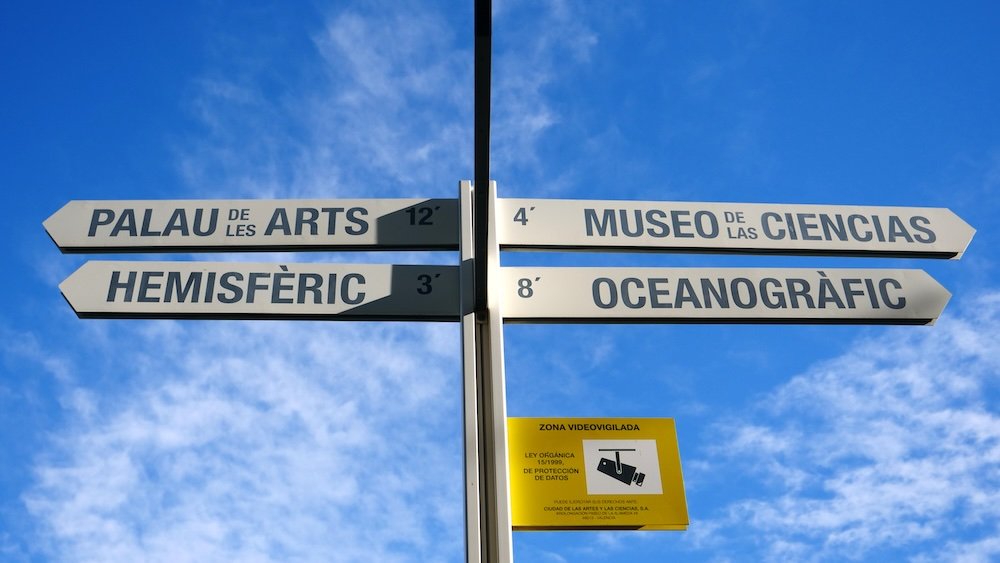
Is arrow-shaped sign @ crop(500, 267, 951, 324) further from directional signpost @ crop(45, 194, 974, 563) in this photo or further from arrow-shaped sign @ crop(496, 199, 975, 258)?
arrow-shaped sign @ crop(496, 199, 975, 258)

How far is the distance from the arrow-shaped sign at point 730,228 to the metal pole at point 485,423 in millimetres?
233

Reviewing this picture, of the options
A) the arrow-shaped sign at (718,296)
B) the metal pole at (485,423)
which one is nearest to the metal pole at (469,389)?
the metal pole at (485,423)

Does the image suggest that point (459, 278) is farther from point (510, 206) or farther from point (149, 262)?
point (149, 262)

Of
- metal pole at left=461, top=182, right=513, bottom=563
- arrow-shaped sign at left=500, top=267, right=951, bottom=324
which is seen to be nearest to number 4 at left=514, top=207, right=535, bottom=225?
metal pole at left=461, top=182, right=513, bottom=563

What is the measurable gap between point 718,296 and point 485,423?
1.18 meters

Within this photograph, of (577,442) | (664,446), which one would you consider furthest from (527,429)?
(664,446)

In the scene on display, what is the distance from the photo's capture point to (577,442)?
3.79 m

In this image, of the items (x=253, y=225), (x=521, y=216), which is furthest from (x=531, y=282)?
(x=253, y=225)

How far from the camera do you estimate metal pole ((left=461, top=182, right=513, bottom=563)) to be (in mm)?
3445

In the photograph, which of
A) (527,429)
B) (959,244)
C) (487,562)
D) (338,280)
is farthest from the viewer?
(959,244)

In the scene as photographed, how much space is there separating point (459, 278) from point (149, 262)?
4.40ft

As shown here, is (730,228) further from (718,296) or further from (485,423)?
(485,423)

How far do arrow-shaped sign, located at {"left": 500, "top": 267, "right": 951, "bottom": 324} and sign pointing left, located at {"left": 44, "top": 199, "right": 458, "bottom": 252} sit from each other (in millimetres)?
→ 463

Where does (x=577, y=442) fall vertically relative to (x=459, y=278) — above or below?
below
